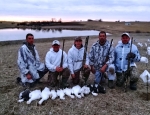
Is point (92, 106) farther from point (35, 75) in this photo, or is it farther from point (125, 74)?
point (35, 75)

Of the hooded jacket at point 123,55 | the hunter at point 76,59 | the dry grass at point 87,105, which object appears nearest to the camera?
the dry grass at point 87,105

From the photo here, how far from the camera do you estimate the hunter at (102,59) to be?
6996 millimetres

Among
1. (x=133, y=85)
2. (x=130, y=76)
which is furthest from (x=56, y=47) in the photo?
(x=133, y=85)

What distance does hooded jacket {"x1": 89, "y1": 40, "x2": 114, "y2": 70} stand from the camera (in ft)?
23.1

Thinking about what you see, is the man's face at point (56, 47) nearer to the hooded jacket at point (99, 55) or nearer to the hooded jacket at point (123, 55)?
the hooded jacket at point (99, 55)

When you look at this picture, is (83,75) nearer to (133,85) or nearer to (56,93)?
(56,93)

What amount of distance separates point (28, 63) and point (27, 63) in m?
0.03

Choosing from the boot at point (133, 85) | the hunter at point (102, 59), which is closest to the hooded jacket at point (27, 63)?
the hunter at point (102, 59)

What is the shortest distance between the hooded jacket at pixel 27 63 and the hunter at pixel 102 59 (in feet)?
5.90

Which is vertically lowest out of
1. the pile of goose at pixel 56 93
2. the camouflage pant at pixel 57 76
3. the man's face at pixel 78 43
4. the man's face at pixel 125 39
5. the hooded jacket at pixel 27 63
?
the pile of goose at pixel 56 93

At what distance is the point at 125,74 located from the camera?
705 cm

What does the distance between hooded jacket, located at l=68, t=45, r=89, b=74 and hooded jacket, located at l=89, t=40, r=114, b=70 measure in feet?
0.87

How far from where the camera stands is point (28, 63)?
7.00 metres

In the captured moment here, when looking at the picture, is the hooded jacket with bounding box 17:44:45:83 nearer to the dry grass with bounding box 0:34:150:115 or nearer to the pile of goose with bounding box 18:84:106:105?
the dry grass with bounding box 0:34:150:115
